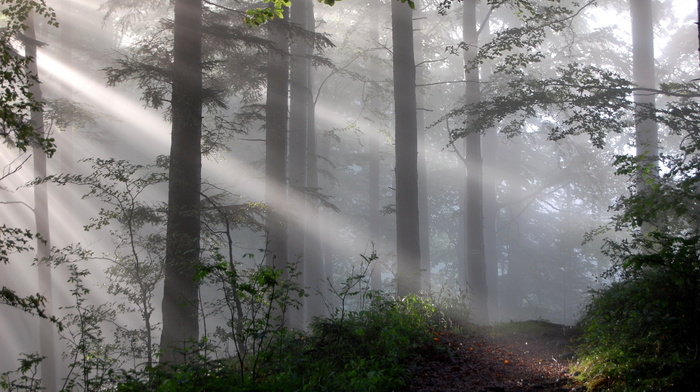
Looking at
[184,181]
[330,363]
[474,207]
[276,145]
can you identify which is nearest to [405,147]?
[276,145]

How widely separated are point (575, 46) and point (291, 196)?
22967 mm

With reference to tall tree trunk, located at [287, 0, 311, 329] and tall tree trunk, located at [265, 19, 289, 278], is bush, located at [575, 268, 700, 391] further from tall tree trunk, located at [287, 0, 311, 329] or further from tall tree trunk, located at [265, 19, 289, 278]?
tall tree trunk, located at [287, 0, 311, 329]

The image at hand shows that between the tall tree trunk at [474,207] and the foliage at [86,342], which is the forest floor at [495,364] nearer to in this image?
the foliage at [86,342]

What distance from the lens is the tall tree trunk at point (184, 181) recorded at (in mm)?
9672

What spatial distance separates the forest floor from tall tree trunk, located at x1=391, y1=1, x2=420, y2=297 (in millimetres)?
4455

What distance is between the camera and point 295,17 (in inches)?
700

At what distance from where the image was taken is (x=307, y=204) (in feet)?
61.0

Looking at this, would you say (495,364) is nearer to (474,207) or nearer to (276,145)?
(276,145)

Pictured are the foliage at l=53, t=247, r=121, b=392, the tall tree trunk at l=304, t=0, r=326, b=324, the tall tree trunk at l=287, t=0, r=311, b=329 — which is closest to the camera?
the foliage at l=53, t=247, r=121, b=392

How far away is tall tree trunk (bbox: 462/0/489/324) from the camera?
65.9 ft

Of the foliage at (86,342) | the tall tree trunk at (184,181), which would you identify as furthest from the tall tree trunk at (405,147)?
the foliage at (86,342)

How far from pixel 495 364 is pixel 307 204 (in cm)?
1187

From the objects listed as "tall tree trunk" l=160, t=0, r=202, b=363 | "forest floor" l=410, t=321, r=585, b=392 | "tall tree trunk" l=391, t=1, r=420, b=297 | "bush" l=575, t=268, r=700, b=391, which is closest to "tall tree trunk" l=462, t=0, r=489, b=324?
"tall tree trunk" l=391, t=1, r=420, b=297

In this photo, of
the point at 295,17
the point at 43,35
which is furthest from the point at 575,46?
the point at 43,35
